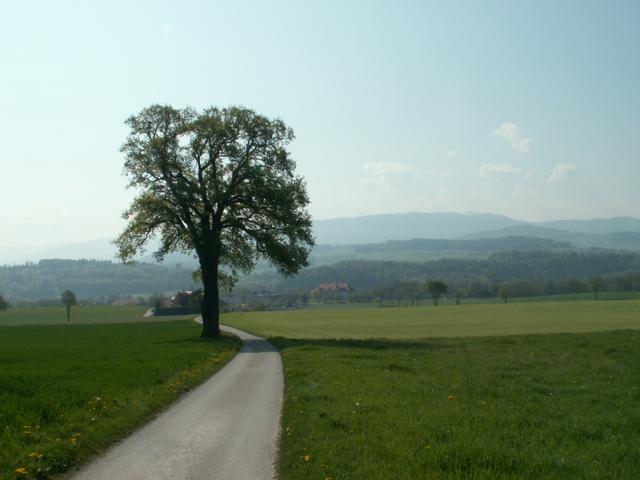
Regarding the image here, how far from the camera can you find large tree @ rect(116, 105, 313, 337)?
158 ft

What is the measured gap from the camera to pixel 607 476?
9.32 meters

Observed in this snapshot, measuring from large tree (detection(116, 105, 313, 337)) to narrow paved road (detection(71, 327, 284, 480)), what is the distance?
89.9ft

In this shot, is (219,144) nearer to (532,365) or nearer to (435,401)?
(532,365)

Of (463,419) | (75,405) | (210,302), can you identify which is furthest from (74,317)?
(463,419)

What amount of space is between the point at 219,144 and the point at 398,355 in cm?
2361

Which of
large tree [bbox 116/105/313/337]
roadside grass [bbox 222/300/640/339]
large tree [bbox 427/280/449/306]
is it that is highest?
large tree [bbox 116/105/313/337]

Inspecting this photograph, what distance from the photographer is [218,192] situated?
47719mm

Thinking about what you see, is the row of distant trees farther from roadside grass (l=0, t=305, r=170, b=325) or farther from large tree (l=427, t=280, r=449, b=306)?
roadside grass (l=0, t=305, r=170, b=325)

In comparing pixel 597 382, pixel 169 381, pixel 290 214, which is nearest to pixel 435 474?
pixel 597 382

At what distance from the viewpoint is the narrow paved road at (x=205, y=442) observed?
10.7m

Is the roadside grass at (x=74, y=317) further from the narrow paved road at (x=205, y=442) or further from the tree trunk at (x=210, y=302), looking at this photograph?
the narrow paved road at (x=205, y=442)

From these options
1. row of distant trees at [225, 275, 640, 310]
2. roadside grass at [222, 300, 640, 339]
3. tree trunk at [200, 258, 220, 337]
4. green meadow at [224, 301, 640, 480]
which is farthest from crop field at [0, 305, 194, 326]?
green meadow at [224, 301, 640, 480]

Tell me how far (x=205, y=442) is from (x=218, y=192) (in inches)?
1410

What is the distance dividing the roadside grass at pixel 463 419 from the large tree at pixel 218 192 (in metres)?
21.6
